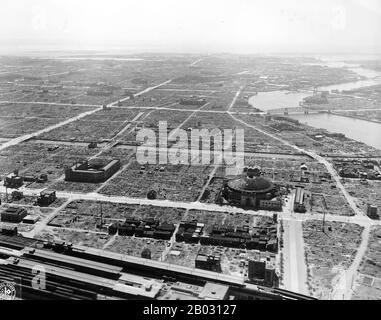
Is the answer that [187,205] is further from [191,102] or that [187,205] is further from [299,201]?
[191,102]

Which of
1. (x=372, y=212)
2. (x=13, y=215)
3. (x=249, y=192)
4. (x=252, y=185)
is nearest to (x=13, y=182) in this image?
(x=13, y=215)

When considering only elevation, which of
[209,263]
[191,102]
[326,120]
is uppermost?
[191,102]

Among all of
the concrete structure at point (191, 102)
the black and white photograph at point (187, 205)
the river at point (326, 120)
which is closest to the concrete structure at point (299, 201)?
the black and white photograph at point (187, 205)

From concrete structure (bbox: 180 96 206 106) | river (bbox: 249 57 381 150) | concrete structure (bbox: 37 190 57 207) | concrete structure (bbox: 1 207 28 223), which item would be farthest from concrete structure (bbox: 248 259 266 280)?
concrete structure (bbox: 180 96 206 106)

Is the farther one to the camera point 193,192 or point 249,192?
point 193,192

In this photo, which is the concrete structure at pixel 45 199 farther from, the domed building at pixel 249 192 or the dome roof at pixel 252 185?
the dome roof at pixel 252 185

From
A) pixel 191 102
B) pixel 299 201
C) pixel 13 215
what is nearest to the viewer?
pixel 13 215

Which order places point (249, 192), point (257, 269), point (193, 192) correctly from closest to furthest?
point (257, 269) → point (249, 192) → point (193, 192)
